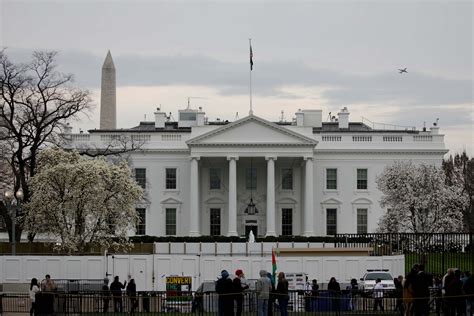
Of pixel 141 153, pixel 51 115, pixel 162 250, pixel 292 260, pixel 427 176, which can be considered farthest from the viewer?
pixel 141 153

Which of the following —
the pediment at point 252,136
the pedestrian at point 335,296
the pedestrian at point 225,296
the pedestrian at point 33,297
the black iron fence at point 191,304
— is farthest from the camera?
the pediment at point 252,136

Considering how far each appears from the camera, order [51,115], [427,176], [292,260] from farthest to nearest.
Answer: [427,176] → [51,115] → [292,260]

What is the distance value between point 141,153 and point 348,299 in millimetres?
56033

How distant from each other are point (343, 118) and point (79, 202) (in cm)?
4518

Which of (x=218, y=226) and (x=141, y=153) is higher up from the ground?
(x=141, y=153)

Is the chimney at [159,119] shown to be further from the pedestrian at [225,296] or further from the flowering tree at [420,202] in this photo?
the pedestrian at [225,296]

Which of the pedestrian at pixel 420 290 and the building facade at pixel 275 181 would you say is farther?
the building facade at pixel 275 181

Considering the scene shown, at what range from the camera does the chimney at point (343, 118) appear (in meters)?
97.1

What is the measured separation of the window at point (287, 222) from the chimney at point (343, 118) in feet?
38.8

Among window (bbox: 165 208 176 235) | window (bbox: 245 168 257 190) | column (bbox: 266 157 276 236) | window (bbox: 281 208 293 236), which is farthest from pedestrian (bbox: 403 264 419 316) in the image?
window (bbox: 245 168 257 190)

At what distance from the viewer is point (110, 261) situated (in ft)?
151

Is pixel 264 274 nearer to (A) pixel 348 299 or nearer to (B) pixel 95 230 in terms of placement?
(A) pixel 348 299

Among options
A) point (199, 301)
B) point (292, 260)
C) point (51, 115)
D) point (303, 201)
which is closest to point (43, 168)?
point (51, 115)

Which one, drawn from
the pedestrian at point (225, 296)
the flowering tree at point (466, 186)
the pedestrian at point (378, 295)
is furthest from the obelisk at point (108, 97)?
the pedestrian at point (225, 296)
